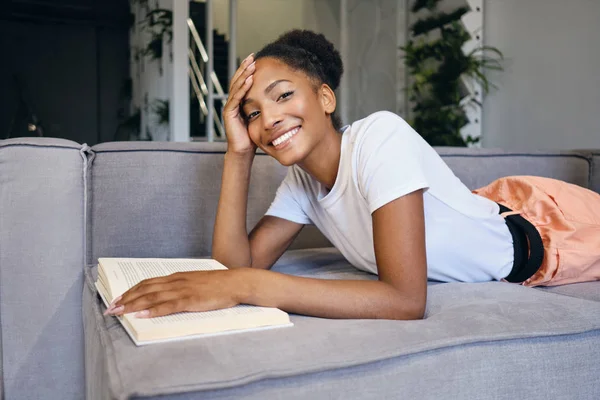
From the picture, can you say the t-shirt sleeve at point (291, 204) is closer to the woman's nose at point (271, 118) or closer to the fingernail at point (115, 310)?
the woman's nose at point (271, 118)

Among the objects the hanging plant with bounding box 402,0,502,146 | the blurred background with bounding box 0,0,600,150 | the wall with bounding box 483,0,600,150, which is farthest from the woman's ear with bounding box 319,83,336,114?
the hanging plant with bounding box 402,0,502,146

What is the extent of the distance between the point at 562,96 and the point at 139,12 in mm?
4825

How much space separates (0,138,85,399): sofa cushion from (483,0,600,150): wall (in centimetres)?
223

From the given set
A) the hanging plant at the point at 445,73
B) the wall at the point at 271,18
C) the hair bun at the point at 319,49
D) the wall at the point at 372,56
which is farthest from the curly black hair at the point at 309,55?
the wall at the point at 271,18

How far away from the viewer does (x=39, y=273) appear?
141 centimetres

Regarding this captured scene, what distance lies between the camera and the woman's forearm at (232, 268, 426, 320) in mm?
920

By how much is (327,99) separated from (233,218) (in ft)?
1.14

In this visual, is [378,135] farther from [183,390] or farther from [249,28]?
[249,28]

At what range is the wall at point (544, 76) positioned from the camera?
10.4 feet

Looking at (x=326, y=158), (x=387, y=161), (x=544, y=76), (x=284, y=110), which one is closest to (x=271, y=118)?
(x=284, y=110)

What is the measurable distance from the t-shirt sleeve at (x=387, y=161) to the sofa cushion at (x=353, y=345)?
0.77ft

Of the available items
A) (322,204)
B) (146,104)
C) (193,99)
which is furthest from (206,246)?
(146,104)

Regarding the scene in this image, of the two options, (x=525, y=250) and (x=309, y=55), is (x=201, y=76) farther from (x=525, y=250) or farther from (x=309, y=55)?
(x=525, y=250)

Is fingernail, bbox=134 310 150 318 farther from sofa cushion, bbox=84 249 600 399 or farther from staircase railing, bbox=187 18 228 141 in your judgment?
staircase railing, bbox=187 18 228 141
